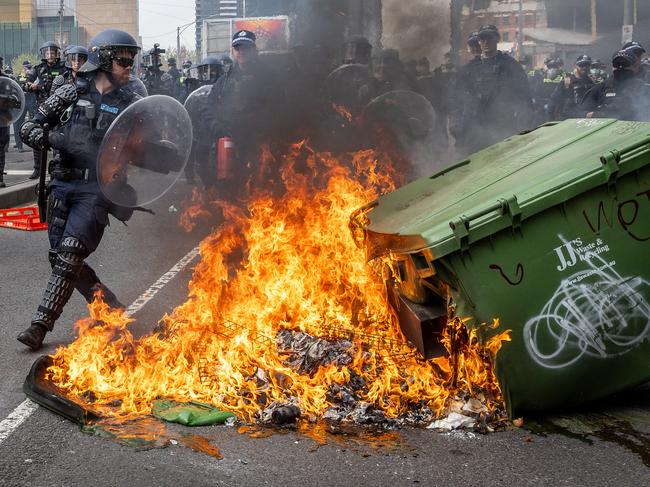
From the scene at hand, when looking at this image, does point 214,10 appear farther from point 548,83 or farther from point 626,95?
point 626,95

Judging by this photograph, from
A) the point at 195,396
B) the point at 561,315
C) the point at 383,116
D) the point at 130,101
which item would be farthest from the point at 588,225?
the point at 383,116

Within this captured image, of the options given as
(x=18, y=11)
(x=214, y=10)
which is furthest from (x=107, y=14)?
(x=214, y=10)

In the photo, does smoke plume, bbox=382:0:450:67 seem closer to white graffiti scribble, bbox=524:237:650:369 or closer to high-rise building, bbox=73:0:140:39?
white graffiti scribble, bbox=524:237:650:369

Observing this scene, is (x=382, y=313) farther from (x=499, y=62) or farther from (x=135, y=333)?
(x=499, y=62)

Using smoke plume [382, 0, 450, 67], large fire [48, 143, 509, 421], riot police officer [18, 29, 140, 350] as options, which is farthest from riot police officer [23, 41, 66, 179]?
large fire [48, 143, 509, 421]

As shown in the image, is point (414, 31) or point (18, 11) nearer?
point (414, 31)

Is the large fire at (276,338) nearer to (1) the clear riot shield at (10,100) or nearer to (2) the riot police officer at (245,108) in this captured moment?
(2) the riot police officer at (245,108)

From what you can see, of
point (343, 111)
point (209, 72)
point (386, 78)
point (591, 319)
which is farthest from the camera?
point (209, 72)

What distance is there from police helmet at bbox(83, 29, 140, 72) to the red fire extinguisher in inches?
113

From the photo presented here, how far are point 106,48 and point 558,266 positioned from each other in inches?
126

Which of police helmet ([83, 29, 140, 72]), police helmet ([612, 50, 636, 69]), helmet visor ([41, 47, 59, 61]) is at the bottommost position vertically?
helmet visor ([41, 47, 59, 61])

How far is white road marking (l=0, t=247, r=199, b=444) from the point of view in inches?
171

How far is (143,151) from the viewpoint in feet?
18.5

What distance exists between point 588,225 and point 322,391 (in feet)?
4.92
